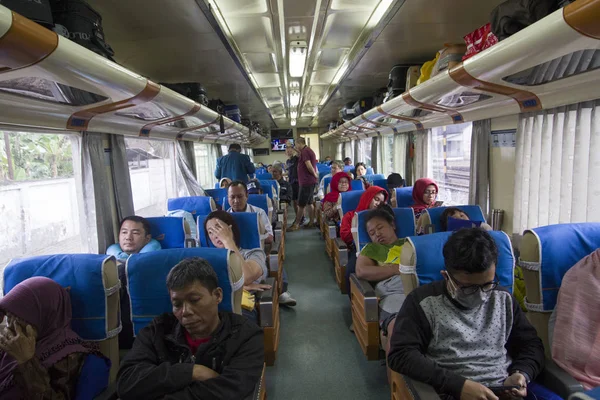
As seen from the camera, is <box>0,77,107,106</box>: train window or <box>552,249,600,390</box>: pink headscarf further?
<box>0,77,107,106</box>: train window

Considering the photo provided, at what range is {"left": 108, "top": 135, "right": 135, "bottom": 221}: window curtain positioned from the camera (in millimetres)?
4184

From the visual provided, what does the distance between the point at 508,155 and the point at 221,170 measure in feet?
18.3

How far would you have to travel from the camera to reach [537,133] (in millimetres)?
3377

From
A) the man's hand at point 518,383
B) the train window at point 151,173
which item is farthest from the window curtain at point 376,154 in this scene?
the man's hand at point 518,383

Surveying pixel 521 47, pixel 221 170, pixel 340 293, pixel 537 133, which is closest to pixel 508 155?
pixel 537 133

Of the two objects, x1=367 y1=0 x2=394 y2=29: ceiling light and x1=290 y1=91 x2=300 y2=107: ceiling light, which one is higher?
x1=290 y1=91 x2=300 y2=107: ceiling light

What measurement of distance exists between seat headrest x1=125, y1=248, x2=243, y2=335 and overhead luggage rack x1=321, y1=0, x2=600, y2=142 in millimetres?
2162

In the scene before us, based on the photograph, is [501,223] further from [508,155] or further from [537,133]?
[537,133]

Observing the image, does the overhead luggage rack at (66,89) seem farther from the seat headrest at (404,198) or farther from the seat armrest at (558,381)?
the seat headrest at (404,198)

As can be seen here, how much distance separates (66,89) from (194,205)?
9.86 feet

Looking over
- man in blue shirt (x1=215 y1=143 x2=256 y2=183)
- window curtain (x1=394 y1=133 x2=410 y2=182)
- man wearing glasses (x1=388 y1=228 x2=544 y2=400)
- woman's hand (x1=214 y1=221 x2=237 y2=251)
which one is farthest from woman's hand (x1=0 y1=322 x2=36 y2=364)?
window curtain (x1=394 y1=133 x2=410 y2=182)

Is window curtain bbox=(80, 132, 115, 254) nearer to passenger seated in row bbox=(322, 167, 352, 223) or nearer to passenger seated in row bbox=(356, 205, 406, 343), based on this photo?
passenger seated in row bbox=(356, 205, 406, 343)

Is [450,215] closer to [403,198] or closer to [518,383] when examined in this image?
[403,198]

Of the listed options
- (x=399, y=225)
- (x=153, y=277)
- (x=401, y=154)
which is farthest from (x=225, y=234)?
(x=401, y=154)
